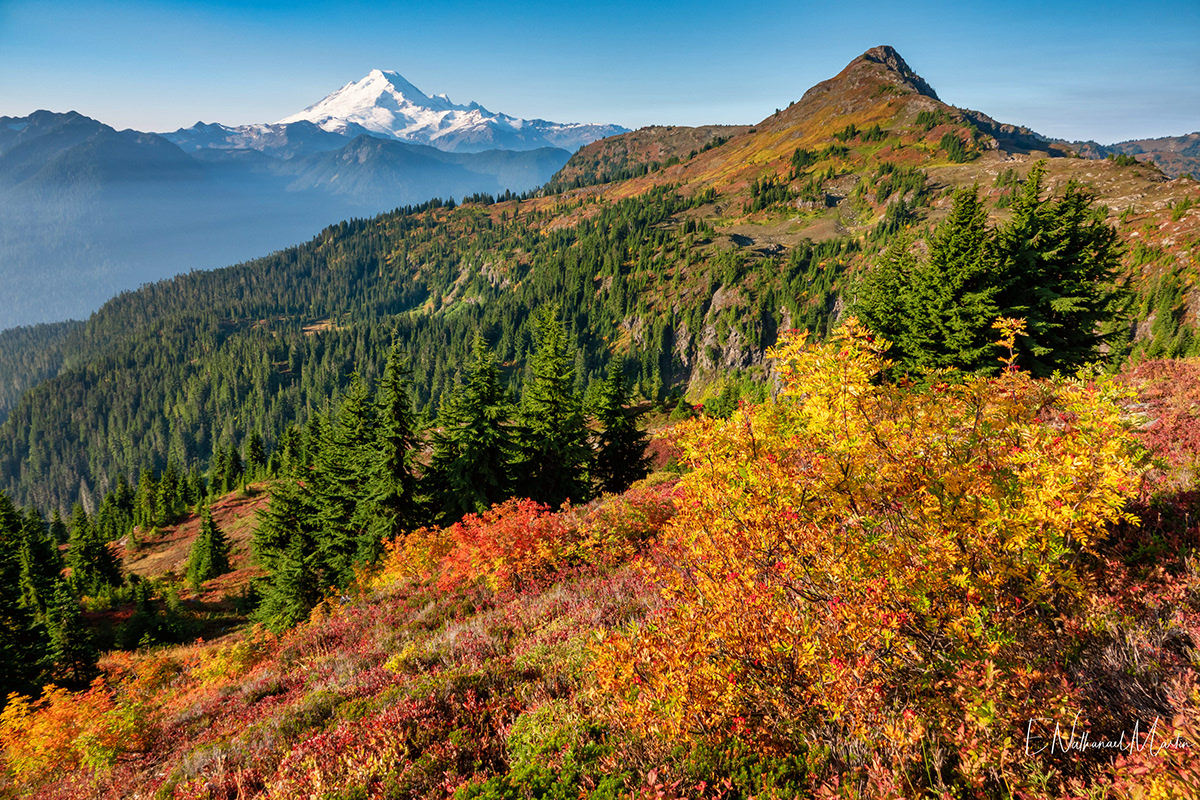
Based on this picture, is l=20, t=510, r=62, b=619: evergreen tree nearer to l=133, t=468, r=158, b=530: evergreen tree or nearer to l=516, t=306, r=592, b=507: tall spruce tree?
l=516, t=306, r=592, b=507: tall spruce tree

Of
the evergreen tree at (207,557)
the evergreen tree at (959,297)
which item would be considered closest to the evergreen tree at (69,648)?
the evergreen tree at (207,557)

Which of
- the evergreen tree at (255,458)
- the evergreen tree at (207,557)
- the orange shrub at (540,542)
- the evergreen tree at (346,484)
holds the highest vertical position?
the orange shrub at (540,542)

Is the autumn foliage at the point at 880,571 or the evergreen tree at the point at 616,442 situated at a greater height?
the autumn foliage at the point at 880,571

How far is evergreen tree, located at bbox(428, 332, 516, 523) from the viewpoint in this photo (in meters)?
26.4

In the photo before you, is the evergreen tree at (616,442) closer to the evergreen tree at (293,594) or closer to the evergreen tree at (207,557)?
the evergreen tree at (293,594)

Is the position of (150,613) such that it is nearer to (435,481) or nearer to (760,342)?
(435,481)

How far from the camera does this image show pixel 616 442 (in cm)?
3500

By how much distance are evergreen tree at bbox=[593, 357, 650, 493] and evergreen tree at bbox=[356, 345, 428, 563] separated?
12.6 m

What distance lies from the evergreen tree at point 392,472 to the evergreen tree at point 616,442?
497 inches

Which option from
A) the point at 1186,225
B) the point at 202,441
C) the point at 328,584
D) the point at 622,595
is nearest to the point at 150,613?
the point at 328,584

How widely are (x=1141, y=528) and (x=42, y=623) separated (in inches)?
1691

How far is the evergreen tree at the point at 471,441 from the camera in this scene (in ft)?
86.5

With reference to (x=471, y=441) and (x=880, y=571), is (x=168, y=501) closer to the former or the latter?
(x=471, y=441)

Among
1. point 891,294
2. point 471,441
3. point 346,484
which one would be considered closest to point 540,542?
point 471,441
